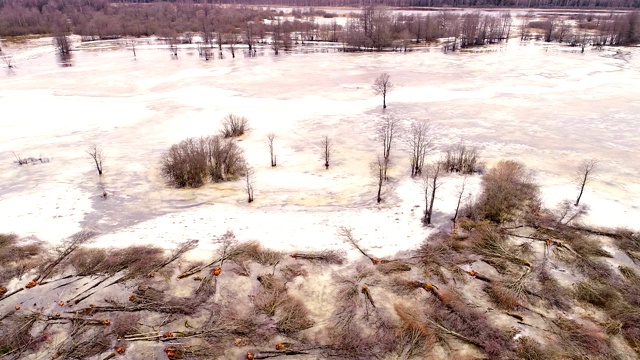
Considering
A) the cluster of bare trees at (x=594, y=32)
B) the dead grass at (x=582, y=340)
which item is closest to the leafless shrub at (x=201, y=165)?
the dead grass at (x=582, y=340)

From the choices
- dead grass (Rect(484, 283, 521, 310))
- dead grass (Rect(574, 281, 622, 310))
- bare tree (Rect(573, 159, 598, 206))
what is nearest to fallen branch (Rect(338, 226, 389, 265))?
dead grass (Rect(484, 283, 521, 310))

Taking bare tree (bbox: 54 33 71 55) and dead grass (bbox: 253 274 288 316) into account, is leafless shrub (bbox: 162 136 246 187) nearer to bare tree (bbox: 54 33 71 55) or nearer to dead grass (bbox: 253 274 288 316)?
dead grass (bbox: 253 274 288 316)

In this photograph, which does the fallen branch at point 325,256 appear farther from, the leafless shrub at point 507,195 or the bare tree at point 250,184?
the leafless shrub at point 507,195

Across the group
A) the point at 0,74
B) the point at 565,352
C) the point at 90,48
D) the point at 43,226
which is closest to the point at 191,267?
the point at 43,226

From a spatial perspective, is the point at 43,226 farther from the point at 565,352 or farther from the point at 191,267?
the point at 565,352

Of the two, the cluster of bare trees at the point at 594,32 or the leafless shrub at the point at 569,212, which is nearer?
the leafless shrub at the point at 569,212

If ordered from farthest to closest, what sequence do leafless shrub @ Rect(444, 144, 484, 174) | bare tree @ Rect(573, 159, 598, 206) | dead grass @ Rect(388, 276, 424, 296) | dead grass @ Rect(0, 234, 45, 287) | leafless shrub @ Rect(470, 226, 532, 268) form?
1. leafless shrub @ Rect(444, 144, 484, 174)
2. bare tree @ Rect(573, 159, 598, 206)
3. leafless shrub @ Rect(470, 226, 532, 268)
4. dead grass @ Rect(0, 234, 45, 287)
5. dead grass @ Rect(388, 276, 424, 296)

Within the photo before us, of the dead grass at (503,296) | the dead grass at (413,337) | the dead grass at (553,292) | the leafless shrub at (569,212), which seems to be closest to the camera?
the dead grass at (413,337)
